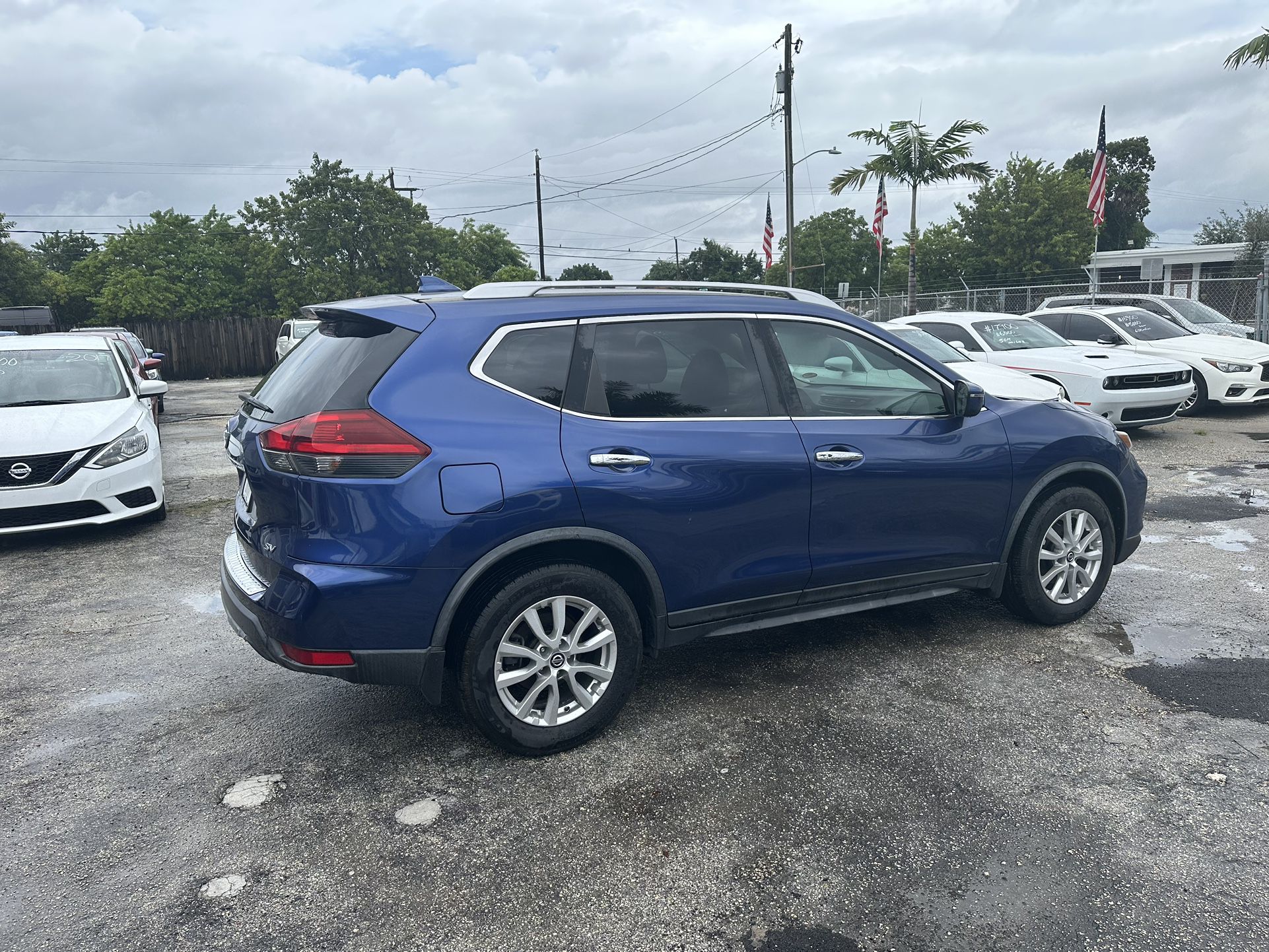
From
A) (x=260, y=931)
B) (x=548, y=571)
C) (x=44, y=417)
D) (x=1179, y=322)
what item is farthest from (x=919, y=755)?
(x=1179, y=322)

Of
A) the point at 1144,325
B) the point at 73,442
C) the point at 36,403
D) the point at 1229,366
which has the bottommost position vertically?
the point at 73,442

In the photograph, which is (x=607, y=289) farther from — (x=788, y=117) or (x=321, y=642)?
(x=788, y=117)

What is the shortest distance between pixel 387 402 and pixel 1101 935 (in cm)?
271

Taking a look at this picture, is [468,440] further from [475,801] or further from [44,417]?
[44,417]

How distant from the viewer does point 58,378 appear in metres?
8.23

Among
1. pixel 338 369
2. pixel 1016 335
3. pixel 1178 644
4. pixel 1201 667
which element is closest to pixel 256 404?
pixel 338 369

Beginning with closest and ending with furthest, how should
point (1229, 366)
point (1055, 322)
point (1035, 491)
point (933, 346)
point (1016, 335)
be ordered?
point (1035, 491)
point (933, 346)
point (1016, 335)
point (1229, 366)
point (1055, 322)

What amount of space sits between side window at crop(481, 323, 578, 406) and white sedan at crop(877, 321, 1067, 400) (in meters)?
1.64

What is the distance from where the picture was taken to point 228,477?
10219 mm

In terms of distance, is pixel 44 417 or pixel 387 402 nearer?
pixel 387 402

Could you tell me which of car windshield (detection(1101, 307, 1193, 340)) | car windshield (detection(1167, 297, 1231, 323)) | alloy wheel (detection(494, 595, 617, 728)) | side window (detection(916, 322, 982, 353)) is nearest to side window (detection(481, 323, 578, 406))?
alloy wheel (detection(494, 595, 617, 728))

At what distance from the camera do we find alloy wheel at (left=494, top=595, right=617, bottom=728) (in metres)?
3.45

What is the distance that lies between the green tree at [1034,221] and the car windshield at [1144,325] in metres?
38.0

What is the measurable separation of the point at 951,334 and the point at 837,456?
933cm
